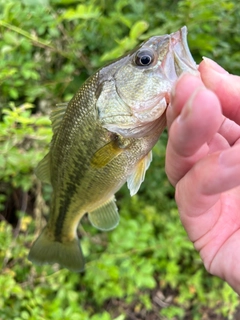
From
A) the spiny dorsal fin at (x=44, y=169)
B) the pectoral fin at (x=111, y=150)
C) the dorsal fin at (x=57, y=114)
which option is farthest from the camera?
the spiny dorsal fin at (x=44, y=169)

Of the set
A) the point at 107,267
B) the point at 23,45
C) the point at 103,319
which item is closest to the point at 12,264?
the point at 107,267

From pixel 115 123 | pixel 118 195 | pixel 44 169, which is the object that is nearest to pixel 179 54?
pixel 115 123

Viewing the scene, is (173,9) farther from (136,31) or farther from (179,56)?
(179,56)

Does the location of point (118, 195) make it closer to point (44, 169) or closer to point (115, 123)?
point (44, 169)

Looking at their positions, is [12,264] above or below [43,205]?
below

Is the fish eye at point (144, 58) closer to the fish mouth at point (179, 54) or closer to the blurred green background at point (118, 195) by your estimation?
the fish mouth at point (179, 54)

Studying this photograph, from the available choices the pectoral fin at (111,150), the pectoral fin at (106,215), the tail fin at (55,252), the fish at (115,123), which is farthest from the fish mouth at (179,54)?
the tail fin at (55,252)

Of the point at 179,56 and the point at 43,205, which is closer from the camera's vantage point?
the point at 179,56
